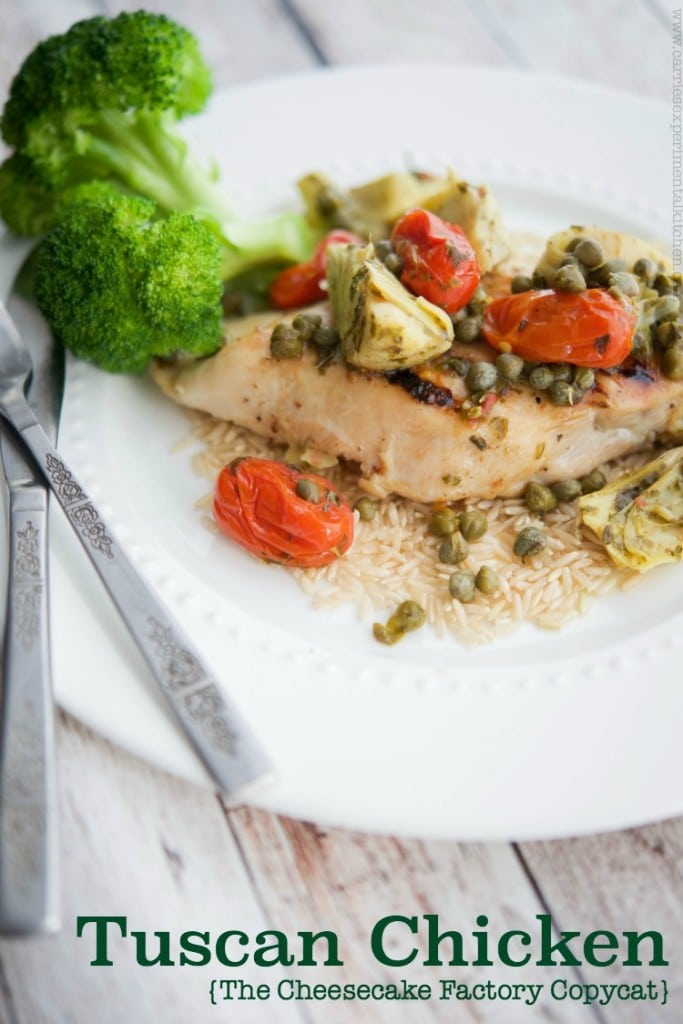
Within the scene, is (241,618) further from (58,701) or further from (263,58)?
(263,58)

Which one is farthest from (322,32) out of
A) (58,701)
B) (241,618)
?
(58,701)

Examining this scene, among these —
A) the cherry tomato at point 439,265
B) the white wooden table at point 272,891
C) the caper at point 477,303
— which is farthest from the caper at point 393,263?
the white wooden table at point 272,891

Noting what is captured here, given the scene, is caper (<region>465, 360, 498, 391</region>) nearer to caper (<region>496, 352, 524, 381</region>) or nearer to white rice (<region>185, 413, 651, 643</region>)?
caper (<region>496, 352, 524, 381</region>)

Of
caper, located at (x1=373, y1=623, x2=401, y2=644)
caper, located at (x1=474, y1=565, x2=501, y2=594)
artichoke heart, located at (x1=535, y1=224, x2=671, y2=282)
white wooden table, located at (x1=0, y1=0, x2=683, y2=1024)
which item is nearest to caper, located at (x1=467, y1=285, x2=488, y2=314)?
artichoke heart, located at (x1=535, y1=224, x2=671, y2=282)

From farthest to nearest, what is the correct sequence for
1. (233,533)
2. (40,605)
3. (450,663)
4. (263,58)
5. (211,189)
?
(263,58)
(211,189)
(233,533)
(450,663)
(40,605)

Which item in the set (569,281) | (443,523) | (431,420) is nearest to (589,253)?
(569,281)

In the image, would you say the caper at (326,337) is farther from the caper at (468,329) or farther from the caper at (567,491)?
the caper at (567,491)
